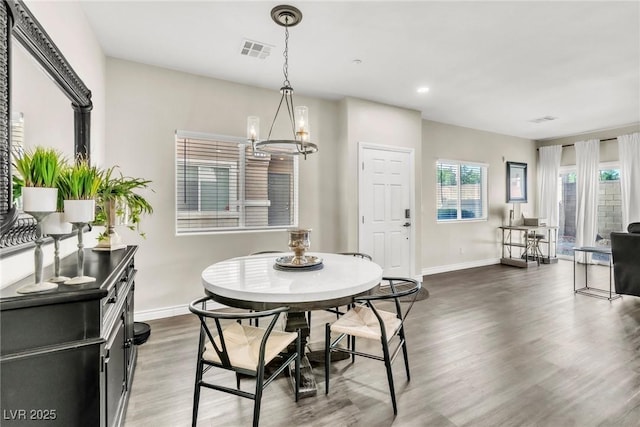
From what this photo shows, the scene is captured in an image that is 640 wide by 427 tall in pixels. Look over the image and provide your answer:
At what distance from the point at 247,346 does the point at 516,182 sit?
7.29m

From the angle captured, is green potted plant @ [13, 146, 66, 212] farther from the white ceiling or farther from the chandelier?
the white ceiling

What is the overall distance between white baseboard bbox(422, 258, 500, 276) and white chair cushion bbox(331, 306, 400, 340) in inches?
148

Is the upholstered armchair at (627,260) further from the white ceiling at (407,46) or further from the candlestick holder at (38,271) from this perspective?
the candlestick holder at (38,271)

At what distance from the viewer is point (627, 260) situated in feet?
12.5

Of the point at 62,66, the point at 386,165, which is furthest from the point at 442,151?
the point at 62,66

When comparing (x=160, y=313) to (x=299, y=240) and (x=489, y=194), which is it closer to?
(x=299, y=240)

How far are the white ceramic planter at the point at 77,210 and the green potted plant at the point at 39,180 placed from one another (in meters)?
0.10

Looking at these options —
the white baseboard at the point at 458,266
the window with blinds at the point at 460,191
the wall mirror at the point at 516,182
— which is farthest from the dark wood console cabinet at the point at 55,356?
the wall mirror at the point at 516,182

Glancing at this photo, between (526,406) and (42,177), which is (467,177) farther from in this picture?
(42,177)

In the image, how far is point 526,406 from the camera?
2006 mm

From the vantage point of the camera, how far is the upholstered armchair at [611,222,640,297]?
3.73 meters

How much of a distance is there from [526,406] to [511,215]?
5.80m

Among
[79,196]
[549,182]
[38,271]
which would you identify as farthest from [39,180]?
[549,182]

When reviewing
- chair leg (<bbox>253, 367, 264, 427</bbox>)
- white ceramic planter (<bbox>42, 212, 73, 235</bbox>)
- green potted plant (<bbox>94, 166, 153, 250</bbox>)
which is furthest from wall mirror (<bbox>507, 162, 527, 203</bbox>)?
white ceramic planter (<bbox>42, 212, 73, 235</bbox>)
